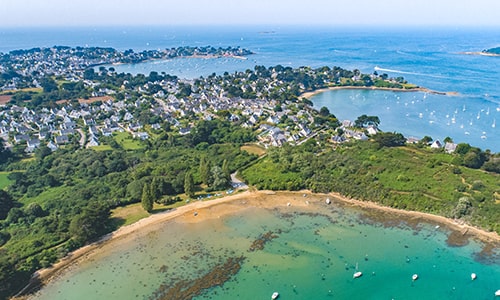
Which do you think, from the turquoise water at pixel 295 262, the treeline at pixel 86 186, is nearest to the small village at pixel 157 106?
the treeline at pixel 86 186

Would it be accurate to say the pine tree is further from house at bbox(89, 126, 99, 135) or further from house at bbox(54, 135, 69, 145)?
house at bbox(54, 135, 69, 145)

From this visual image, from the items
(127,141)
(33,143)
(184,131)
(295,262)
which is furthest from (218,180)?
(33,143)

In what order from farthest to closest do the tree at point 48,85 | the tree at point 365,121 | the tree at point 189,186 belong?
the tree at point 48,85, the tree at point 365,121, the tree at point 189,186

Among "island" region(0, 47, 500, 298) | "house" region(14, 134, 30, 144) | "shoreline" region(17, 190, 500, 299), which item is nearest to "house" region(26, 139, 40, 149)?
"island" region(0, 47, 500, 298)

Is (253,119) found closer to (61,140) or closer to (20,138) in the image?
(61,140)

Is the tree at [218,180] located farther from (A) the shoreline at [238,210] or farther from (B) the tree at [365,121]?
(B) the tree at [365,121]
